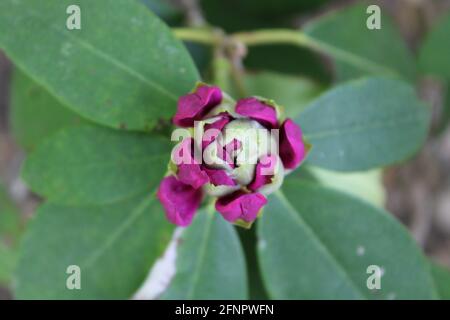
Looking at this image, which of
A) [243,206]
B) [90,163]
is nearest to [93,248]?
[90,163]

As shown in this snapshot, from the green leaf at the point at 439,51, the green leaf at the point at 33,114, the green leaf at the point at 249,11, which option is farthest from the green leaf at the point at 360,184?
the green leaf at the point at 33,114

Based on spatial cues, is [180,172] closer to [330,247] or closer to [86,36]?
[86,36]

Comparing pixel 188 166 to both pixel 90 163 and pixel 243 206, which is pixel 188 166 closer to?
pixel 243 206

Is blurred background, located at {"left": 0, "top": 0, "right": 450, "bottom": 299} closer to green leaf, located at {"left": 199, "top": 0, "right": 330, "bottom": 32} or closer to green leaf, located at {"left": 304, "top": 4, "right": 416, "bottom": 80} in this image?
green leaf, located at {"left": 199, "top": 0, "right": 330, "bottom": 32}

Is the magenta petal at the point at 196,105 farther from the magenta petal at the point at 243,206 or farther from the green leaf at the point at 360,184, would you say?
the green leaf at the point at 360,184

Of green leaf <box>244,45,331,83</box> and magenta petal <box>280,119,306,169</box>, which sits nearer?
magenta petal <box>280,119,306,169</box>

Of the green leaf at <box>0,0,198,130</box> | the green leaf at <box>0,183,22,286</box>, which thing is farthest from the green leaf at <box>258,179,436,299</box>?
the green leaf at <box>0,183,22,286</box>

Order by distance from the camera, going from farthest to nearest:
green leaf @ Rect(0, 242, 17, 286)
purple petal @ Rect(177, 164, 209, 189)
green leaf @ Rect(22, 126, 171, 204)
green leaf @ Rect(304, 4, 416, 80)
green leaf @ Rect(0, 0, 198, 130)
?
1. green leaf @ Rect(0, 242, 17, 286)
2. green leaf @ Rect(304, 4, 416, 80)
3. green leaf @ Rect(22, 126, 171, 204)
4. green leaf @ Rect(0, 0, 198, 130)
5. purple petal @ Rect(177, 164, 209, 189)

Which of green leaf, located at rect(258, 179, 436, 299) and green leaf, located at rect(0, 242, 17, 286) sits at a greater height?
green leaf, located at rect(0, 242, 17, 286)
